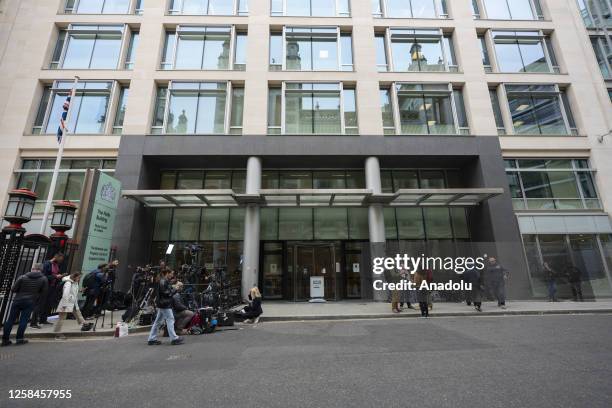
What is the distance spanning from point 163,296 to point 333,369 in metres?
4.99

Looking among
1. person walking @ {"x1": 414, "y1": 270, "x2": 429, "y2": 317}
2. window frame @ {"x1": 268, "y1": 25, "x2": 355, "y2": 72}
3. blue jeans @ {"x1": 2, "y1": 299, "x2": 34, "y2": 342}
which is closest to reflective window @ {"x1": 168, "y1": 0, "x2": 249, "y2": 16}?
window frame @ {"x1": 268, "y1": 25, "x2": 355, "y2": 72}

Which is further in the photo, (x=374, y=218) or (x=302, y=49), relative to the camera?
(x=302, y=49)

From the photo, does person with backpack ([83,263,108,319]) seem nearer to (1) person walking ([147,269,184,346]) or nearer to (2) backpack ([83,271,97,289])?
(2) backpack ([83,271,97,289])

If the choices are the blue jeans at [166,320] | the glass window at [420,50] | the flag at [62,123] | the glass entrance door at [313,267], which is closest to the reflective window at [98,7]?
the flag at [62,123]

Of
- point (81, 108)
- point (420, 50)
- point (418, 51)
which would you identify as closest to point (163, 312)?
point (81, 108)

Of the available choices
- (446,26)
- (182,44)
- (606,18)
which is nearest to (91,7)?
(182,44)

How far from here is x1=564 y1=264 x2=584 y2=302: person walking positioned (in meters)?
14.0

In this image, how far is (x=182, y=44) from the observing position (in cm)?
1914

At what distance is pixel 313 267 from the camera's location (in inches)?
672

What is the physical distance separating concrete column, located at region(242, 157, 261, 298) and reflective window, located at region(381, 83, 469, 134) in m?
8.91

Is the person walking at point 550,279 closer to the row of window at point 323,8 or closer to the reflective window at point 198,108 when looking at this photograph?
the row of window at point 323,8

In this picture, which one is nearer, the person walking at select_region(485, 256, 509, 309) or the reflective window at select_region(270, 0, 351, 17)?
the person walking at select_region(485, 256, 509, 309)

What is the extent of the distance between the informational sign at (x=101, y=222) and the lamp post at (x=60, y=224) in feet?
2.52

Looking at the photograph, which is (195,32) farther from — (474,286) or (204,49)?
(474,286)
